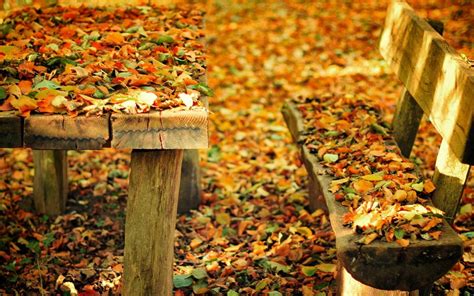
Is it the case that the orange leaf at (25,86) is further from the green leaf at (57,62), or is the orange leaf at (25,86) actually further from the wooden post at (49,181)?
the wooden post at (49,181)

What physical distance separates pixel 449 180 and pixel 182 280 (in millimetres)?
1483

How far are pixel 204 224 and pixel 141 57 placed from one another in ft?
4.31

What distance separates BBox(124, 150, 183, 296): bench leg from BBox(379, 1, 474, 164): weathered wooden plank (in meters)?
1.19

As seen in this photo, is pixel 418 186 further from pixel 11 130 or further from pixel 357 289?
pixel 11 130

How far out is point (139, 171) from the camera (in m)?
2.57

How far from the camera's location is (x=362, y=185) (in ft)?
9.07

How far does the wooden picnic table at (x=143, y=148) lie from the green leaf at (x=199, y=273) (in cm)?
44

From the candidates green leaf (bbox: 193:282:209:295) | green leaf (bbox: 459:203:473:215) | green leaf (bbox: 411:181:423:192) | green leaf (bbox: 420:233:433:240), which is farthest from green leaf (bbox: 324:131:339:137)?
green leaf (bbox: 420:233:433:240)

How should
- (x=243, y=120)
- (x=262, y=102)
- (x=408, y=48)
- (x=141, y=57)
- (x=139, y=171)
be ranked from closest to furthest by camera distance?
(x=139, y=171)
(x=141, y=57)
(x=408, y=48)
(x=243, y=120)
(x=262, y=102)

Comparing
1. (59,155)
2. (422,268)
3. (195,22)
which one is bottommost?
(59,155)

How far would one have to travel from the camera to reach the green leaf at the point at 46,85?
253 cm

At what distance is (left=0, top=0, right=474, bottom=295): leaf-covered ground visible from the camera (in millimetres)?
3268

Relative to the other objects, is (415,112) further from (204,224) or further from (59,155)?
(59,155)

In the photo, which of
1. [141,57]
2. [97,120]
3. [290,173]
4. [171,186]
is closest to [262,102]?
[290,173]
